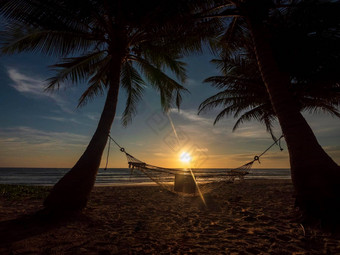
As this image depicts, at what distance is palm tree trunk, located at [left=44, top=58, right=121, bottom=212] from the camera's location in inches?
116

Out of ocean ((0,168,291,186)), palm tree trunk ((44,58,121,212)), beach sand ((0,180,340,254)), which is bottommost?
ocean ((0,168,291,186))

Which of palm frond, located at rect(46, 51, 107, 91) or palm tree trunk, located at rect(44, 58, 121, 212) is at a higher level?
palm frond, located at rect(46, 51, 107, 91)

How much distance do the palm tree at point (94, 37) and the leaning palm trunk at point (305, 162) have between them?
93.8 inches

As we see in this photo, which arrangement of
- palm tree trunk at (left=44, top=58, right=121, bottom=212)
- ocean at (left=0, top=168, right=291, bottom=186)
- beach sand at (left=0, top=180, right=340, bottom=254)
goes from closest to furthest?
beach sand at (left=0, top=180, right=340, bottom=254) → palm tree trunk at (left=44, top=58, right=121, bottom=212) → ocean at (left=0, top=168, right=291, bottom=186)

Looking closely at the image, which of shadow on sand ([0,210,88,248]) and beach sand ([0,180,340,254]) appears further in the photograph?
shadow on sand ([0,210,88,248])

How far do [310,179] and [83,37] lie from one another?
5.11 m

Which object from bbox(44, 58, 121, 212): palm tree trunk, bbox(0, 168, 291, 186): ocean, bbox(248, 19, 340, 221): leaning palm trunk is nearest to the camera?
bbox(248, 19, 340, 221): leaning palm trunk

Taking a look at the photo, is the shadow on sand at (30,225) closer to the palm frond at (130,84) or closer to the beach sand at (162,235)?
the beach sand at (162,235)

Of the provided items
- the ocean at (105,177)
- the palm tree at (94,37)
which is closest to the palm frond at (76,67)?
the palm tree at (94,37)

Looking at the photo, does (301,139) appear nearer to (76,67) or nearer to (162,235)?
(162,235)

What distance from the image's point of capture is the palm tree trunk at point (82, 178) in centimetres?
294

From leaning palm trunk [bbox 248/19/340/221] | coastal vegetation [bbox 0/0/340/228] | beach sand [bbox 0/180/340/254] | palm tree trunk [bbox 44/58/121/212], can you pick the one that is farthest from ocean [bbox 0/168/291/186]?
leaning palm trunk [bbox 248/19/340/221]

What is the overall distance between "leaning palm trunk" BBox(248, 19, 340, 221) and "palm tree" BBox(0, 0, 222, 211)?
7.82 ft

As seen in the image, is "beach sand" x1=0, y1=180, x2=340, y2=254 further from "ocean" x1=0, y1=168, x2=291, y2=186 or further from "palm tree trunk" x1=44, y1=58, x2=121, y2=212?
"ocean" x1=0, y1=168, x2=291, y2=186
